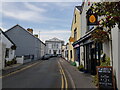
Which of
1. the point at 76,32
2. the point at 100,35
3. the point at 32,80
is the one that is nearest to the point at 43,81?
the point at 32,80

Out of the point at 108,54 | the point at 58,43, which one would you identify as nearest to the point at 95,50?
the point at 108,54

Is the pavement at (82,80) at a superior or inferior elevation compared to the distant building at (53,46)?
inferior

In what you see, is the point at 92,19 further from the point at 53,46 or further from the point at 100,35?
the point at 53,46

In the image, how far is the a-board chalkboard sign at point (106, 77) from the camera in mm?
7215

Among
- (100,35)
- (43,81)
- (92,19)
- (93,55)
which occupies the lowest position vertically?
(43,81)

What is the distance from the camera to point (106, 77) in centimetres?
735

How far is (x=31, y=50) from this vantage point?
129 feet

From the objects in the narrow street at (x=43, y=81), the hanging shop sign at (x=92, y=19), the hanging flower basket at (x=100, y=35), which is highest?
the hanging shop sign at (x=92, y=19)

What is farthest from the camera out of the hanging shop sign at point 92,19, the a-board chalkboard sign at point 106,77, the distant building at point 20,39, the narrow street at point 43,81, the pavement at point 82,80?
the distant building at point 20,39

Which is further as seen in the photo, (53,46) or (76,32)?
(53,46)

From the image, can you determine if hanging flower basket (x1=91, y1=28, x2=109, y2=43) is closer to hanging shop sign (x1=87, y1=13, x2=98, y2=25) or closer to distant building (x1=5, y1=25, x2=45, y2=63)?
hanging shop sign (x1=87, y1=13, x2=98, y2=25)

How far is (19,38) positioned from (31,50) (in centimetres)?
432

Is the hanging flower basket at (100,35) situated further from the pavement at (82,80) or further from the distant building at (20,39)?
the distant building at (20,39)

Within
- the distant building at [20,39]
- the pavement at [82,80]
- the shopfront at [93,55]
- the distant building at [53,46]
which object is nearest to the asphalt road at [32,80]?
the pavement at [82,80]
